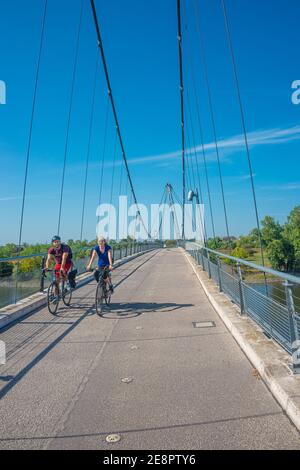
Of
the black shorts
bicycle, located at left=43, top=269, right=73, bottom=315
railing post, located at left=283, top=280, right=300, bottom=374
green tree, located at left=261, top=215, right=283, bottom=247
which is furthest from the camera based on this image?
green tree, located at left=261, top=215, right=283, bottom=247

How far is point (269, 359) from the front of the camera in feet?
12.2

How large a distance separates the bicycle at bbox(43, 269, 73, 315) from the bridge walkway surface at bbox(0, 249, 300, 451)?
0.84 m

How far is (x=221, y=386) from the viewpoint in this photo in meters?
3.44

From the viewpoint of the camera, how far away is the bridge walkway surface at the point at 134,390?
258 centimetres

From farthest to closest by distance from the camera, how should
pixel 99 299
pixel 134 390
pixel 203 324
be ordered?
pixel 99 299, pixel 203 324, pixel 134 390

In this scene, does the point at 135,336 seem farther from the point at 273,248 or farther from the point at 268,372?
the point at 273,248

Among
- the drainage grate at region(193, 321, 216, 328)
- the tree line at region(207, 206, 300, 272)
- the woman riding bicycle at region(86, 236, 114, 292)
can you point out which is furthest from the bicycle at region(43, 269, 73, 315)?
the tree line at region(207, 206, 300, 272)

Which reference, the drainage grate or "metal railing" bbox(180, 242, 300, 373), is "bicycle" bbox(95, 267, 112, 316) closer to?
the drainage grate

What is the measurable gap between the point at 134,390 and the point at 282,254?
2764 inches

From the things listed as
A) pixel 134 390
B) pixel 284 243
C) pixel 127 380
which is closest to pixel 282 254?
pixel 284 243

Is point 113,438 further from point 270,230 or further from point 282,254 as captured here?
point 270,230

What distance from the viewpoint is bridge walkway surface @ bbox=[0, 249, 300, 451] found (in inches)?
101

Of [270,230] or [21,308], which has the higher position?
[270,230]

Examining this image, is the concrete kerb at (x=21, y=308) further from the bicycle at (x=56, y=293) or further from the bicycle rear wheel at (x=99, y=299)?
the bicycle rear wheel at (x=99, y=299)
